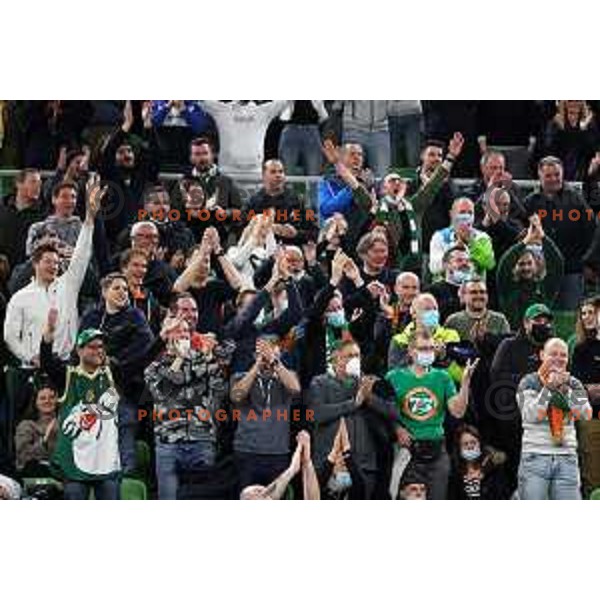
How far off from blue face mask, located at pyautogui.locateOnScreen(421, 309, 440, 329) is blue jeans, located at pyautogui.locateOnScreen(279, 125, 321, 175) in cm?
106

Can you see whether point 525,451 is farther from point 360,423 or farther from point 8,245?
point 8,245

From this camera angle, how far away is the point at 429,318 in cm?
782

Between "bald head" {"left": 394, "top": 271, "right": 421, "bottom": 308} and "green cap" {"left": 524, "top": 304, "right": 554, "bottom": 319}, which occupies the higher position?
"bald head" {"left": 394, "top": 271, "right": 421, "bottom": 308}

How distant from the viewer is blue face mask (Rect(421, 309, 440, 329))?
25.6 ft

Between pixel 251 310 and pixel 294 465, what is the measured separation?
0.92 meters

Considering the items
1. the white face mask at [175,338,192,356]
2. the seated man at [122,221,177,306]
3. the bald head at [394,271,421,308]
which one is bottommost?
the white face mask at [175,338,192,356]

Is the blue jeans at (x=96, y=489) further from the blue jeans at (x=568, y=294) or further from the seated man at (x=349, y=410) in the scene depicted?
the blue jeans at (x=568, y=294)

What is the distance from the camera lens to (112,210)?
7.87 m

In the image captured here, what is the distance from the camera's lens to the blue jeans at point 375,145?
7.83 m

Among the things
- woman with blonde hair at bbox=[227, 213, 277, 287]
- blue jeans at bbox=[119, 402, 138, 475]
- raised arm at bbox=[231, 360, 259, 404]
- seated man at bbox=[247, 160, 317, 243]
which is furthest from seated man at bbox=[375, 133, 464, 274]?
blue jeans at bbox=[119, 402, 138, 475]

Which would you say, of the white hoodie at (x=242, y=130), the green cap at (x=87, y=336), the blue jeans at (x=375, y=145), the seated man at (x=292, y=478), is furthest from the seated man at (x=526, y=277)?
the green cap at (x=87, y=336)

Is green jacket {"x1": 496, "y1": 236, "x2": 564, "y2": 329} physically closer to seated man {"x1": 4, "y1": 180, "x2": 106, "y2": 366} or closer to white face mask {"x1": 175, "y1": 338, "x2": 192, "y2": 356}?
white face mask {"x1": 175, "y1": 338, "x2": 192, "y2": 356}

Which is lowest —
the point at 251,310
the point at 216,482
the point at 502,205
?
the point at 216,482

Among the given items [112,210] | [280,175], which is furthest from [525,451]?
[112,210]
